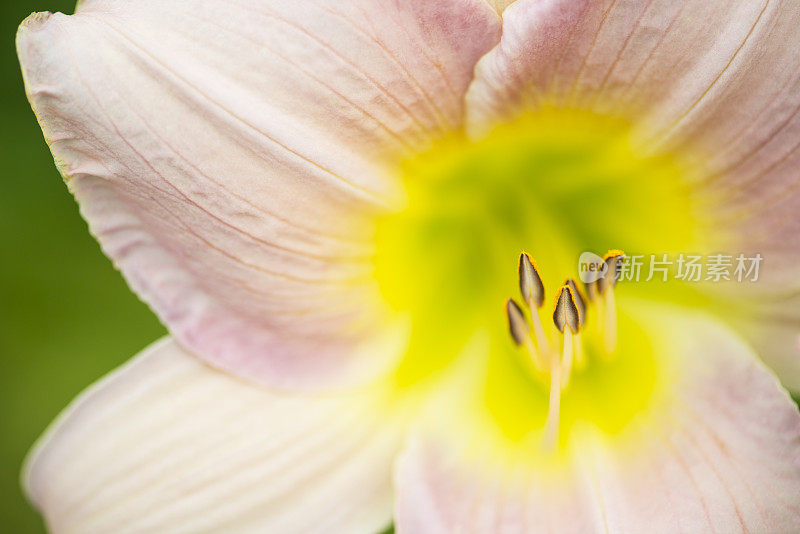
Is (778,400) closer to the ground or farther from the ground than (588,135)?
closer to the ground

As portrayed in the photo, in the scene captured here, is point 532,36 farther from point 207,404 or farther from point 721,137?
point 207,404

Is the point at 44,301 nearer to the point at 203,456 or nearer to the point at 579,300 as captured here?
the point at 203,456

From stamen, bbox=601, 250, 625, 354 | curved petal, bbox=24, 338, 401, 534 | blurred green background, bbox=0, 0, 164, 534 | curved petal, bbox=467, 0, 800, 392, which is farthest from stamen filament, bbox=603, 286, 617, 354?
blurred green background, bbox=0, 0, 164, 534

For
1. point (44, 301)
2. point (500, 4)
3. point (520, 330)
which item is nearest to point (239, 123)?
point (500, 4)

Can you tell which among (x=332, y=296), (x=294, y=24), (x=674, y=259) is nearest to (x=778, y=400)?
(x=674, y=259)

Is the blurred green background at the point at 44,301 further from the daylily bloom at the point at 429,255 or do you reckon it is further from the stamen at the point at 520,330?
the stamen at the point at 520,330

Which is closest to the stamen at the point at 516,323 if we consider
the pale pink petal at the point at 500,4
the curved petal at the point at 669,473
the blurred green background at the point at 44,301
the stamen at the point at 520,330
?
the stamen at the point at 520,330
